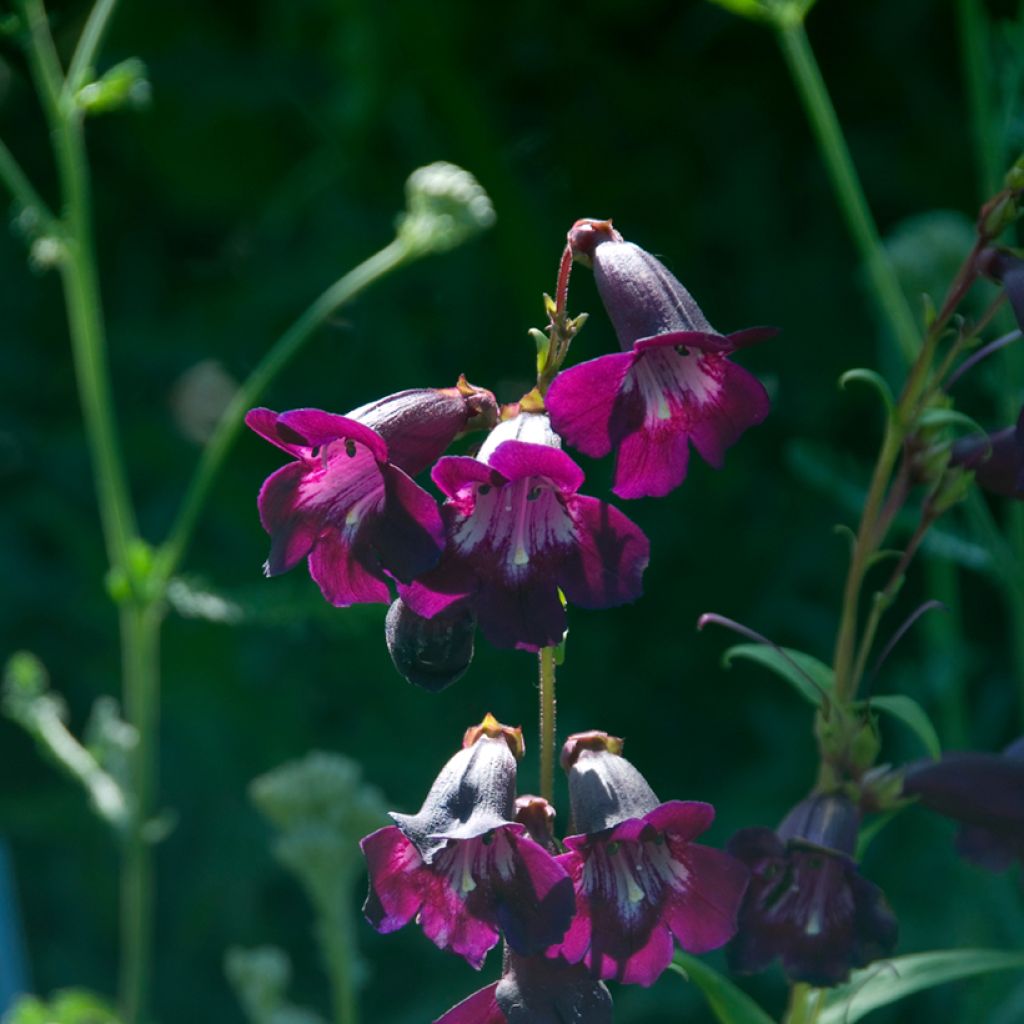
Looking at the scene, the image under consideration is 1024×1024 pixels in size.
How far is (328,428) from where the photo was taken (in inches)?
29.5

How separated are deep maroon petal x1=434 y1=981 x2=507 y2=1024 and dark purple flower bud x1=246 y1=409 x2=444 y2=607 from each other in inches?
8.7

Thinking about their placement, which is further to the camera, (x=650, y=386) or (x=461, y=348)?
(x=461, y=348)

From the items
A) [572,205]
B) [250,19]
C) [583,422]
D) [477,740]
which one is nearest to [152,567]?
[477,740]

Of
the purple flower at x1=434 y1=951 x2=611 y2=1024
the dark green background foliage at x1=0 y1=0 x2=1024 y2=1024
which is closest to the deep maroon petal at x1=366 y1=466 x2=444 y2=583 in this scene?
the purple flower at x1=434 y1=951 x2=611 y2=1024

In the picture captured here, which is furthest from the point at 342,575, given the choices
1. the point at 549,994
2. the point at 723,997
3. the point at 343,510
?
the point at 723,997

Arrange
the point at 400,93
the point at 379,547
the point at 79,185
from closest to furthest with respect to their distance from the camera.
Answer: the point at 379,547, the point at 79,185, the point at 400,93

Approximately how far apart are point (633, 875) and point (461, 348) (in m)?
1.35

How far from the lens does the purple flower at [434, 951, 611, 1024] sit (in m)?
0.75

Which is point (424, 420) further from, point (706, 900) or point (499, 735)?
point (706, 900)

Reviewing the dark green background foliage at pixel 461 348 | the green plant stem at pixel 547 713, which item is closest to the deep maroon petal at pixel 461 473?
the green plant stem at pixel 547 713

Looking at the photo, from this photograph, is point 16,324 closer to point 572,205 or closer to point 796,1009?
point 572,205

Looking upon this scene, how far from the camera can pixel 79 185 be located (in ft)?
4.43

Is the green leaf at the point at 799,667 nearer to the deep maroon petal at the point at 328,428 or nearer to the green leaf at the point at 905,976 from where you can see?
the green leaf at the point at 905,976

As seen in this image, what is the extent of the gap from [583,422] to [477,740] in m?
0.20
